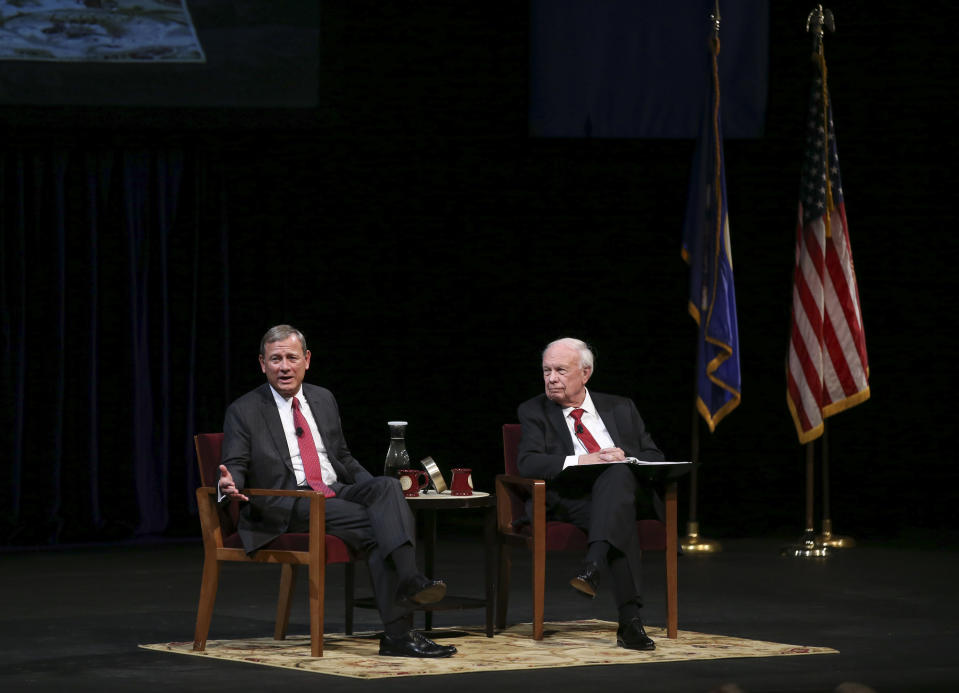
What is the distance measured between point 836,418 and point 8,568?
4612 millimetres

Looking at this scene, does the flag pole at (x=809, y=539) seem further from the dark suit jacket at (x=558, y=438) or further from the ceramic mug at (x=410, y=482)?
the ceramic mug at (x=410, y=482)

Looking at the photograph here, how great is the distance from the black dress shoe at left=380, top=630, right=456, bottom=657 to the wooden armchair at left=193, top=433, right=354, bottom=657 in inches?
8.1

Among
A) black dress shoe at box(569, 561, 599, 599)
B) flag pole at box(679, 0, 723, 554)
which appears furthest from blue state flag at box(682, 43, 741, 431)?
black dress shoe at box(569, 561, 599, 599)

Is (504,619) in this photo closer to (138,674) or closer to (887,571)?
(138,674)

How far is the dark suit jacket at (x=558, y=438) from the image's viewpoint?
541 centimetres

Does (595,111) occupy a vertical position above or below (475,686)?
above

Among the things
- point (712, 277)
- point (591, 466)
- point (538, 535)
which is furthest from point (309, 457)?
point (712, 277)

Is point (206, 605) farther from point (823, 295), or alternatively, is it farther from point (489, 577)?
point (823, 295)

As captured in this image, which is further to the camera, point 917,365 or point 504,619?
point 917,365

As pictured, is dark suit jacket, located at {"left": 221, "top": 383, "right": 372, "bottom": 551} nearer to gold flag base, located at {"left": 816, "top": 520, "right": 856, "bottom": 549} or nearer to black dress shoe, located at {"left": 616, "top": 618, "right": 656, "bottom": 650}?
black dress shoe, located at {"left": 616, "top": 618, "right": 656, "bottom": 650}

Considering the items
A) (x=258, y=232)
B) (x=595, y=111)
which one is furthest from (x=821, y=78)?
(x=258, y=232)

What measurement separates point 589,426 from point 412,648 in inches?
42.5

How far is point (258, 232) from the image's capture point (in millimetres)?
8891

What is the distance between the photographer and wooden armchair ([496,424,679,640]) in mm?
5273
